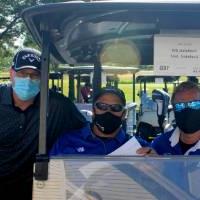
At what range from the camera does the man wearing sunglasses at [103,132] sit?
327 cm

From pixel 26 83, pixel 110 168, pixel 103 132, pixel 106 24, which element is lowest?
pixel 110 168

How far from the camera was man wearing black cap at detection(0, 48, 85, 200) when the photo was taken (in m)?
3.55

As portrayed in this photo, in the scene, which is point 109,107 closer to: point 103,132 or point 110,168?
point 103,132

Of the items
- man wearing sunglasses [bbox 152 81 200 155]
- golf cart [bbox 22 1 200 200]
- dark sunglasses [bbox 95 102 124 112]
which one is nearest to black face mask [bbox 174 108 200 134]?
man wearing sunglasses [bbox 152 81 200 155]

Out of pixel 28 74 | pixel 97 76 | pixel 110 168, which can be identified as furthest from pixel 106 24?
pixel 97 76

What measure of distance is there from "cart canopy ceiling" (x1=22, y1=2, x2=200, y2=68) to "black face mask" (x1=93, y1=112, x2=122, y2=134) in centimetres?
51

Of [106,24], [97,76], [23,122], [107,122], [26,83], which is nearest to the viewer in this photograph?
[106,24]

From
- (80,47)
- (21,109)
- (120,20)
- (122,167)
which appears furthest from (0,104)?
(122,167)

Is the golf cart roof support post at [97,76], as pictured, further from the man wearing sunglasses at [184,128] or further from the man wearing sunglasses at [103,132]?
the man wearing sunglasses at [184,128]

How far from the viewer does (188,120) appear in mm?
3207

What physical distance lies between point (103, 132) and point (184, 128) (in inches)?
20.2

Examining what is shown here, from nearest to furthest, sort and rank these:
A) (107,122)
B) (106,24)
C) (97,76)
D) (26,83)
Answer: (106,24)
(107,122)
(26,83)
(97,76)

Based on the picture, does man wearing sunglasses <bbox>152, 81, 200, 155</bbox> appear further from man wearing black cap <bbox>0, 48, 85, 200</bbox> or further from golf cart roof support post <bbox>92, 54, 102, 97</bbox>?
golf cart roof support post <bbox>92, 54, 102, 97</bbox>

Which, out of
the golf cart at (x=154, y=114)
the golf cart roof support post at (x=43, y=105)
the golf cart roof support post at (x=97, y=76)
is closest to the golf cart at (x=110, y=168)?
the golf cart roof support post at (x=43, y=105)
